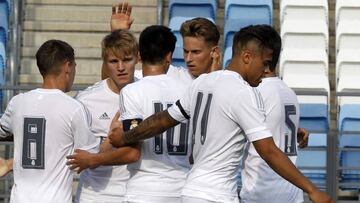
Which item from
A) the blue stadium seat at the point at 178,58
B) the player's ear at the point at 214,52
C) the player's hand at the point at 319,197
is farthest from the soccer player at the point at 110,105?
the blue stadium seat at the point at 178,58

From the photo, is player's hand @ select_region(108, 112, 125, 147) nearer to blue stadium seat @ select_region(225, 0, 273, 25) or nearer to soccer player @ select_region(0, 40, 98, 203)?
soccer player @ select_region(0, 40, 98, 203)

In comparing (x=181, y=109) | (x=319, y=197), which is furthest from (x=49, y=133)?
(x=319, y=197)

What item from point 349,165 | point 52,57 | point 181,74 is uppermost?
point 52,57

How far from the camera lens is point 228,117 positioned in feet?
20.1

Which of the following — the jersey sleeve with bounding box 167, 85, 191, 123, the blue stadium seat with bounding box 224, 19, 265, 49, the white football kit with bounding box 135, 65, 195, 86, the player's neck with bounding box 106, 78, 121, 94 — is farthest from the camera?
the blue stadium seat with bounding box 224, 19, 265, 49

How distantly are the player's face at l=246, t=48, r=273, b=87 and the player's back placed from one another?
77mm

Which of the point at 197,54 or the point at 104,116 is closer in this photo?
the point at 197,54

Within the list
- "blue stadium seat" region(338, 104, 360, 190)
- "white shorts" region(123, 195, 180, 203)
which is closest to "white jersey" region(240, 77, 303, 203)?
"white shorts" region(123, 195, 180, 203)

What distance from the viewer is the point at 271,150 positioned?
597 centimetres

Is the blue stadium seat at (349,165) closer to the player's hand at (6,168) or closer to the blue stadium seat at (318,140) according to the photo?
the blue stadium seat at (318,140)

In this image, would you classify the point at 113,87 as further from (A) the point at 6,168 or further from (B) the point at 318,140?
(B) the point at 318,140

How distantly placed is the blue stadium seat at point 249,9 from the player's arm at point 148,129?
5967mm

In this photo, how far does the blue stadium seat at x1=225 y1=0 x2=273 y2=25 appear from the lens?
12508 mm

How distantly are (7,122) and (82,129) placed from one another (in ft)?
1.88
